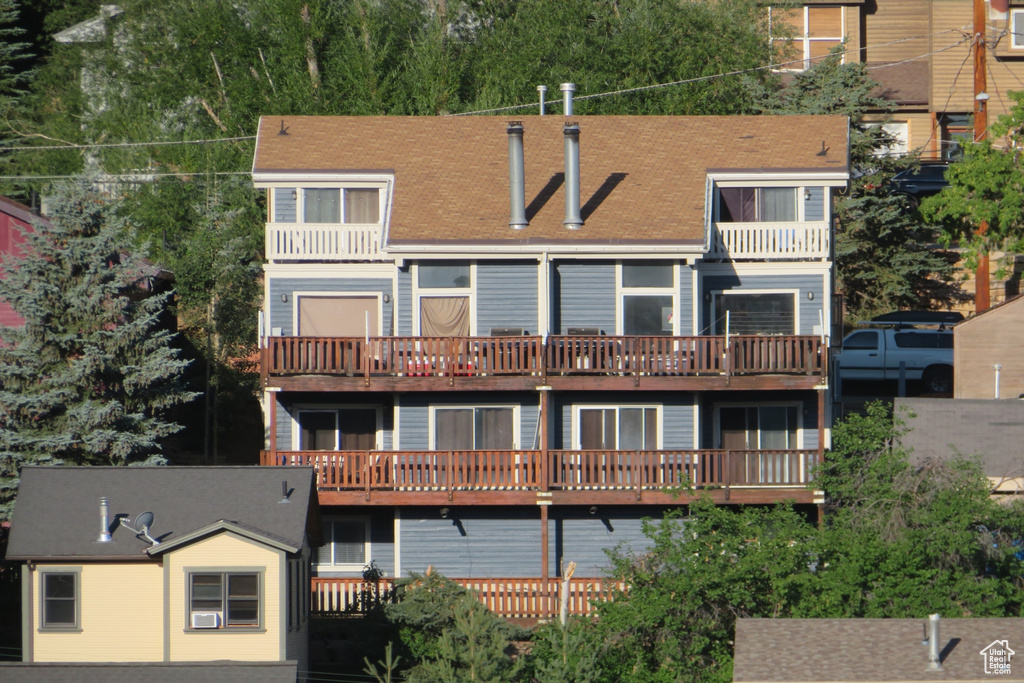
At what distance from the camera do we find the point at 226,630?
1043 inches

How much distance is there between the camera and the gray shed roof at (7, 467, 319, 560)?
26.8 meters

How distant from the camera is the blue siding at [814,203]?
34.8 meters

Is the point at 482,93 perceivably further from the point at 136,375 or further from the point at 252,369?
the point at 136,375

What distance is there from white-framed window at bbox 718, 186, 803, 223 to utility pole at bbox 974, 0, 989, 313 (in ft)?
25.9

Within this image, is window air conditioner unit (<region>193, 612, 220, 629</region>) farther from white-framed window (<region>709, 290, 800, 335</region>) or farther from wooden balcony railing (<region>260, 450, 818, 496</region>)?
white-framed window (<region>709, 290, 800, 335</region>)

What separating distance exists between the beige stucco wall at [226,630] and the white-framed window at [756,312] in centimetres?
1254

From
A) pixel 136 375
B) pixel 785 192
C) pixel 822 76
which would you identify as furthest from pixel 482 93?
pixel 136 375

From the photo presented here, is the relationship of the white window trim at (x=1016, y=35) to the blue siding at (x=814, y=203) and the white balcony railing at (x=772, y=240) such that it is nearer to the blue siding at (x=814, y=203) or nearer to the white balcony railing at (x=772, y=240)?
the blue siding at (x=814, y=203)

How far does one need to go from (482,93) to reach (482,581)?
20.4 m

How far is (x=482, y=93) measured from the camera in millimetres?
46969

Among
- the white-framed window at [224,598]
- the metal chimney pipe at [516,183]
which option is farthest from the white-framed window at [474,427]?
the white-framed window at [224,598]

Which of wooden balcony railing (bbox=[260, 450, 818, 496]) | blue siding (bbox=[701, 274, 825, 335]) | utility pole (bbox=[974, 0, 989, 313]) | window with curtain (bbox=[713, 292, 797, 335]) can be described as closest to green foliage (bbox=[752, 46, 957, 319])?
utility pole (bbox=[974, 0, 989, 313])

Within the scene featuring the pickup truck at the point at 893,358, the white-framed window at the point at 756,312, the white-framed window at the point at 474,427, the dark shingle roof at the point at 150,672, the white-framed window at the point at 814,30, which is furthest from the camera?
the white-framed window at the point at 814,30

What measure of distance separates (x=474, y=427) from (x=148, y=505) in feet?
26.8
